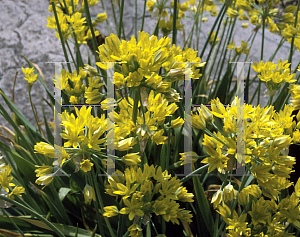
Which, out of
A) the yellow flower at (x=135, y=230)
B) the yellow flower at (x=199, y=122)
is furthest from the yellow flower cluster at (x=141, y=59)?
the yellow flower at (x=135, y=230)

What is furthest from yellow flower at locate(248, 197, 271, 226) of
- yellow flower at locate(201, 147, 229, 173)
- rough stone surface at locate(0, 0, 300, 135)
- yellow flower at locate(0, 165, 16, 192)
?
rough stone surface at locate(0, 0, 300, 135)

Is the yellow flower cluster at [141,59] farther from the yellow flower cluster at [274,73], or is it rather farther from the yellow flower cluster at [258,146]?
the yellow flower cluster at [274,73]

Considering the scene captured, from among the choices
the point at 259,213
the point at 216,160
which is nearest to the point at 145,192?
the point at 216,160

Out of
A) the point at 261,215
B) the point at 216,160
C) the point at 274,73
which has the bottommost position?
the point at 261,215

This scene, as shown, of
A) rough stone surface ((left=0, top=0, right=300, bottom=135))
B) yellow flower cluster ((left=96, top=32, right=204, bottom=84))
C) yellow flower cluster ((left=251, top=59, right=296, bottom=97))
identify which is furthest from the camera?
rough stone surface ((left=0, top=0, right=300, bottom=135))

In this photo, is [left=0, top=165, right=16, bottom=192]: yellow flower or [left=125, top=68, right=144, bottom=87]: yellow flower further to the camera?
[left=0, top=165, right=16, bottom=192]: yellow flower

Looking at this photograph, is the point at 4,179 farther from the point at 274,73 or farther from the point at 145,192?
the point at 274,73

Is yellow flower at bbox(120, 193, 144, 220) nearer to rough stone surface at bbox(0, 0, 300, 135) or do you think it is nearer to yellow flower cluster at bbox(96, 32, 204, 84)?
yellow flower cluster at bbox(96, 32, 204, 84)

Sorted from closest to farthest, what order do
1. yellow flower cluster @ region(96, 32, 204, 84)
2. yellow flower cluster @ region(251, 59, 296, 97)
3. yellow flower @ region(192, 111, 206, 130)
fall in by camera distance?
1. yellow flower cluster @ region(96, 32, 204, 84)
2. yellow flower @ region(192, 111, 206, 130)
3. yellow flower cluster @ region(251, 59, 296, 97)

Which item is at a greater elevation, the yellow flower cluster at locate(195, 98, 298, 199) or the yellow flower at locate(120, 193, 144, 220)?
A: the yellow flower cluster at locate(195, 98, 298, 199)

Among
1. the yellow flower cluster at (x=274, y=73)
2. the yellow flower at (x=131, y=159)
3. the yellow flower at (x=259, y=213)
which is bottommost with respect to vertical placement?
the yellow flower at (x=259, y=213)

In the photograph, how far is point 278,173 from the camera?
1.57ft

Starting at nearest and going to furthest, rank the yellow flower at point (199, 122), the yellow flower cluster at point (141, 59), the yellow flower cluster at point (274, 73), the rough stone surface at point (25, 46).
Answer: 1. the yellow flower cluster at point (141, 59)
2. the yellow flower at point (199, 122)
3. the yellow flower cluster at point (274, 73)
4. the rough stone surface at point (25, 46)

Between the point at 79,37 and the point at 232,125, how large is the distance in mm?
706
